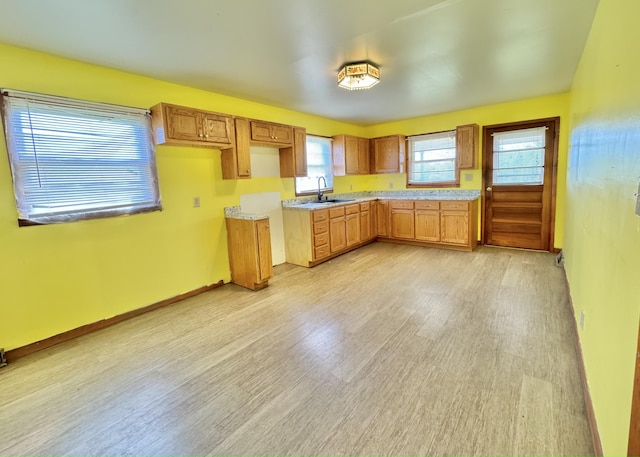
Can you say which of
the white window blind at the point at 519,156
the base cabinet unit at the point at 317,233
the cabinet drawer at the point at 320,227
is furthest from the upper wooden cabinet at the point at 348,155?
the white window blind at the point at 519,156

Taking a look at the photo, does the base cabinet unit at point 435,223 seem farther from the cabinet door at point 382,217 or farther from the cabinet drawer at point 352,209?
the cabinet drawer at point 352,209

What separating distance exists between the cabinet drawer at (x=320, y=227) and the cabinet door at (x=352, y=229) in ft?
2.00

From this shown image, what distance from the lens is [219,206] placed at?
154 inches

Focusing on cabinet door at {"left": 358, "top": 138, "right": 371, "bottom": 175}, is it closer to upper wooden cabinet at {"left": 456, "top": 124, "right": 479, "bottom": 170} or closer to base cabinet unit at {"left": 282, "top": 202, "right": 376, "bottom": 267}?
base cabinet unit at {"left": 282, "top": 202, "right": 376, "bottom": 267}

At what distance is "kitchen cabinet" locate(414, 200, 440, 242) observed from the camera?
530 cm

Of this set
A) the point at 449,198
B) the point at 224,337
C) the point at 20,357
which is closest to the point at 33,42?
the point at 20,357

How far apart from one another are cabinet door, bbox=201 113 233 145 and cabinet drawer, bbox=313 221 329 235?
5.66ft

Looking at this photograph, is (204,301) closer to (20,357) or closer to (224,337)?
(224,337)

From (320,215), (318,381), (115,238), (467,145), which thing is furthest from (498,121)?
(115,238)

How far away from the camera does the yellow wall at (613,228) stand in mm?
1068

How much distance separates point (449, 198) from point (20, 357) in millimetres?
5764

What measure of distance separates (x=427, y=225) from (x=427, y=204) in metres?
0.38

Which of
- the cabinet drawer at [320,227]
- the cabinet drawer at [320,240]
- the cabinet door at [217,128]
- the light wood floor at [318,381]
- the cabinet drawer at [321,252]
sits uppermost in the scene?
the cabinet door at [217,128]

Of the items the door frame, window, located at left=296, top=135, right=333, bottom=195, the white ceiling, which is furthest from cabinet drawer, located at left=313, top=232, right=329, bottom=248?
the door frame
